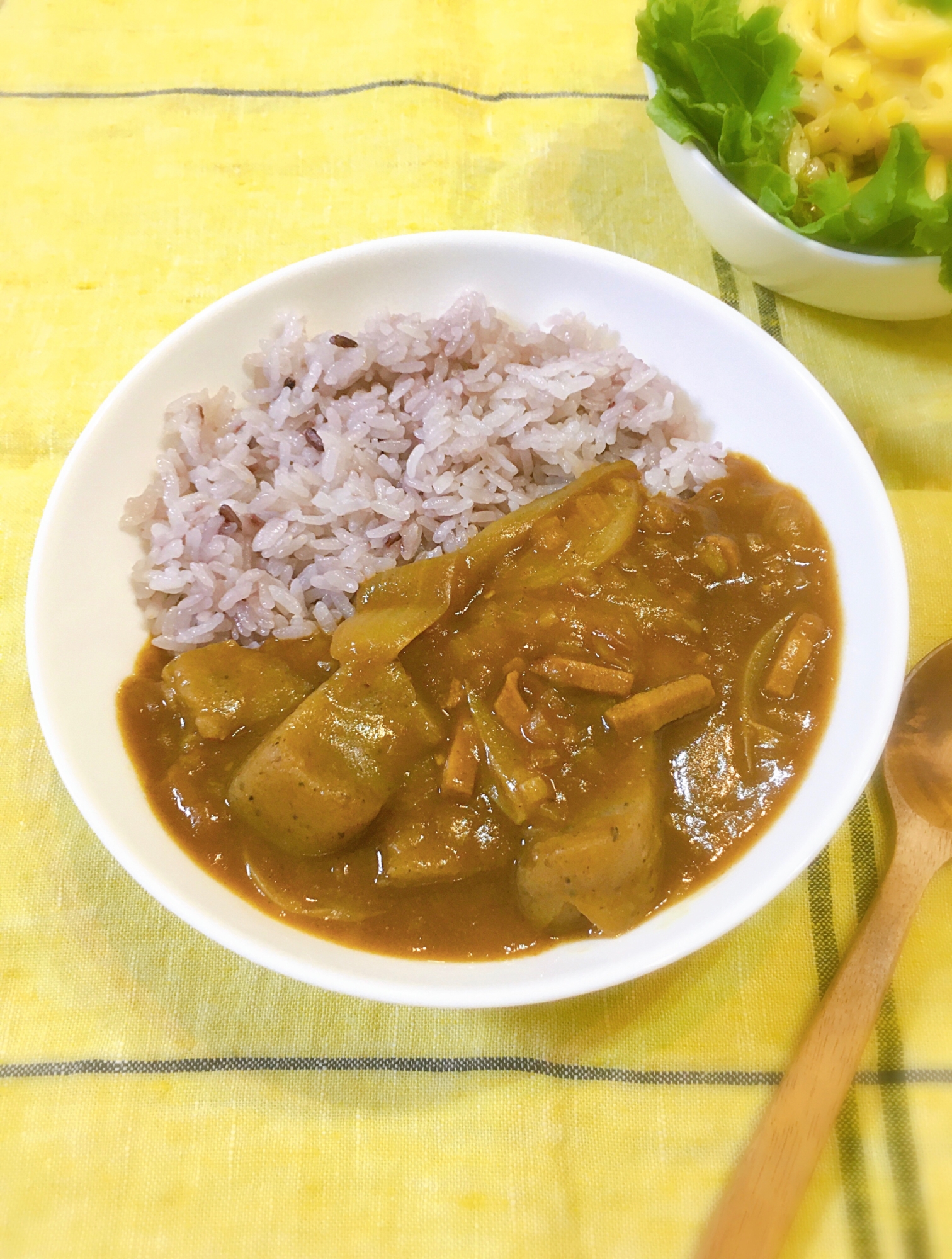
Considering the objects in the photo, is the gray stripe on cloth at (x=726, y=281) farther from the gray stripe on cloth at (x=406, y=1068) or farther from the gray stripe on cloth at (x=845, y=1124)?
the gray stripe on cloth at (x=406, y=1068)

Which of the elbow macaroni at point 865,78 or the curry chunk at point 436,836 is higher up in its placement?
the elbow macaroni at point 865,78

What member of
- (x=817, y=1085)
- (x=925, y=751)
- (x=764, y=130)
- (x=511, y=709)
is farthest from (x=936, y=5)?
(x=817, y=1085)

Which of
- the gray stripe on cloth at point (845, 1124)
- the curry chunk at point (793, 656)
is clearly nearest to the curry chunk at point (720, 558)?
the curry chunk at point (793, 656)

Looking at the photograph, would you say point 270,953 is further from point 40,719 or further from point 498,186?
point 498,186

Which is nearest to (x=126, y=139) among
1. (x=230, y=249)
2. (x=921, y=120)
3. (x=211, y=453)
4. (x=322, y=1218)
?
(x=230, y=249)

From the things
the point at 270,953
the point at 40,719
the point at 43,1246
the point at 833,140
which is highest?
the point at 833,140
